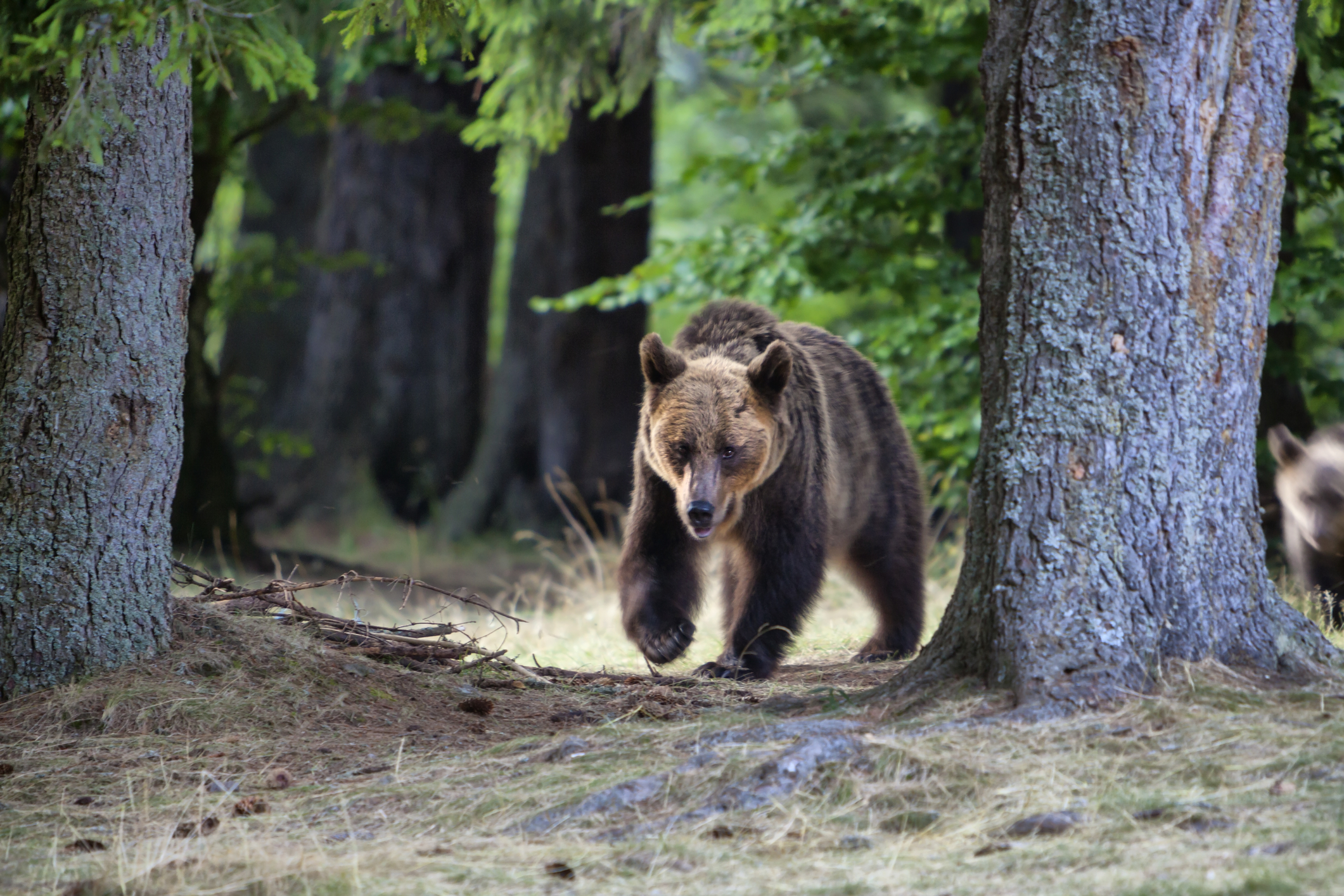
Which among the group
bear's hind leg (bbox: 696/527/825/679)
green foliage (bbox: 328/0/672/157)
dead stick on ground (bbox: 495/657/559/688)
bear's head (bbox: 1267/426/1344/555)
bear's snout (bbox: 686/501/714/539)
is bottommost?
dead stick on ground (bbox: 495/657/559/688)

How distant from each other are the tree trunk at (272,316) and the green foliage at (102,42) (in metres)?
6.10

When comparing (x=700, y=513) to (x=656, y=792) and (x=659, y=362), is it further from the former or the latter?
(x=656, y=792)

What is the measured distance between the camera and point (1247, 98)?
13.9ft

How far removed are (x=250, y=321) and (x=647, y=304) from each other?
16.4 feet

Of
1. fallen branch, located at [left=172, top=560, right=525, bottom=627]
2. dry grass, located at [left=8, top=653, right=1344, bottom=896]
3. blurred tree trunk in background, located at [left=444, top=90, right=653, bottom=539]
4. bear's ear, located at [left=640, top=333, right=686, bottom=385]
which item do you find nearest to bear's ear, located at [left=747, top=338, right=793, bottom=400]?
bear's ear, located at [left=640, top=333, right=686, bottom=385]

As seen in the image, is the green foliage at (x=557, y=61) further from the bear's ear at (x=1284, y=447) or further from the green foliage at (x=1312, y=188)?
the bear's ear at (x=1284, y=447)

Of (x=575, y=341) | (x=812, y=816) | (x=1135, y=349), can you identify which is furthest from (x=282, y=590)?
(x=575, y=341)

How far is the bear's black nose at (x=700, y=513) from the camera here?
19.0 ft

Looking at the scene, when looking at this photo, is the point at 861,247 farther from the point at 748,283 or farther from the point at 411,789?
the point at 411,789

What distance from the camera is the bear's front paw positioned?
6242mm

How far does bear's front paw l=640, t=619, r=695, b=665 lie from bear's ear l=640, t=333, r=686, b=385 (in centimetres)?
128

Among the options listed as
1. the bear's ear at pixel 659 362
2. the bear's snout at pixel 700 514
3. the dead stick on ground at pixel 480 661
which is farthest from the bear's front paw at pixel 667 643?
the bear's ear at pixel 659 362

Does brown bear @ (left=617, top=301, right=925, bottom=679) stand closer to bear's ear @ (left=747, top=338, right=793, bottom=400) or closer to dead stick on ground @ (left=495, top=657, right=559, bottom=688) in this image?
bear's ear @ (left=747, top=338, right=793, bottom=400)

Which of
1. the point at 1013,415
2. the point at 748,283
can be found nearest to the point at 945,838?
the point at 1013,415
